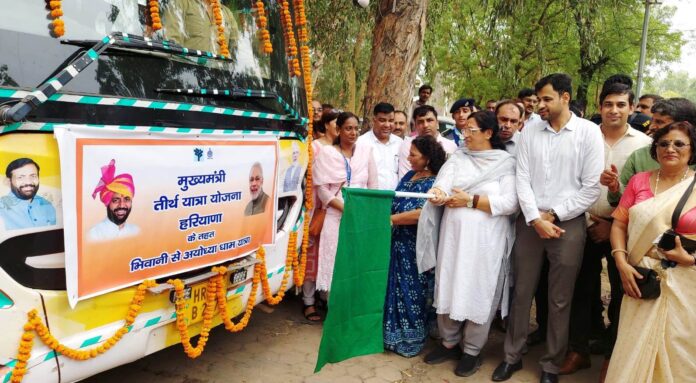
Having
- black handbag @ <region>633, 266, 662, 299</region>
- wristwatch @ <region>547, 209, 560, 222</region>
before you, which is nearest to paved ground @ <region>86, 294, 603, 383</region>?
black handbag @ <region>633, 266, 662, 299</region>

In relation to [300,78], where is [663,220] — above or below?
below

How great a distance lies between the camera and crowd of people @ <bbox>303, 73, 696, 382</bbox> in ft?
8.56

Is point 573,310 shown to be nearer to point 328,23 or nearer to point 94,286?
point 94,286

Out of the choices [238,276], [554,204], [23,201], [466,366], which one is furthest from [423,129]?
[23,201]

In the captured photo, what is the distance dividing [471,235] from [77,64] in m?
2.27

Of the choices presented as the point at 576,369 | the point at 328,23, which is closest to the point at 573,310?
the point at 576,369

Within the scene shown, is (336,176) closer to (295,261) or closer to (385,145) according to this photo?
(295,261)

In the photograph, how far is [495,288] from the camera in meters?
3.23

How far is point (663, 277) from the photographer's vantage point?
262 centimetres

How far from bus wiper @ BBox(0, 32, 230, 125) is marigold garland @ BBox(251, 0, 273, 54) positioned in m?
0.70

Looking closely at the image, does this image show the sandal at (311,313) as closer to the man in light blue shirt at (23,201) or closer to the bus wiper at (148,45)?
the bus wiper at (148,45)

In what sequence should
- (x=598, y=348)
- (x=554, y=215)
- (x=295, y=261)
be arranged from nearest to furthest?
(x=554, y=215) < (x=295, y=261) < (x=598, y=348)

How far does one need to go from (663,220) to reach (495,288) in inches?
40.8

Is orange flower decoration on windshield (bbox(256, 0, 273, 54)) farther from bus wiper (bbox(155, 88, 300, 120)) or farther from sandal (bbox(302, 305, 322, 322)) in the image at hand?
sandal (bbox(302, 305, 322, 322))
